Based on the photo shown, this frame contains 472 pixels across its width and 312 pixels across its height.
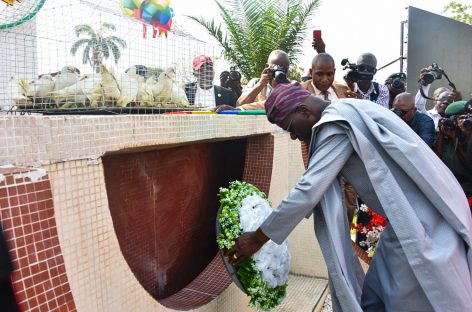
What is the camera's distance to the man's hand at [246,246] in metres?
2.21

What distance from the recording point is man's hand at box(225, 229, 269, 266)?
7.26 ft

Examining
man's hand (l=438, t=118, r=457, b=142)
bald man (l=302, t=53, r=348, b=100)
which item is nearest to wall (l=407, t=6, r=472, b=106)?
man's hand (l=438, t=118, r=457, b=142)

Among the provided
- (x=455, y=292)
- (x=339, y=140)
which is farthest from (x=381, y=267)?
(x=339, y=140)

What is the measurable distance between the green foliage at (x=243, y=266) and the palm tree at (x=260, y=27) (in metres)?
8.37

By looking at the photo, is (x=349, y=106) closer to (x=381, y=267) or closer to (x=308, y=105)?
(x=308, y=105)

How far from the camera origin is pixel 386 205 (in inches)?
71.3

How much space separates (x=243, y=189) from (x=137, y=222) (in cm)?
80

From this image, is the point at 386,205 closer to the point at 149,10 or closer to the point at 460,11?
the point at 149,10

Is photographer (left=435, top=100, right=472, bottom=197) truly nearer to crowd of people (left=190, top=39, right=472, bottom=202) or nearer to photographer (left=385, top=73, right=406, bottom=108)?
crowd of people (left=190, top=39, right=472, bottom=202)

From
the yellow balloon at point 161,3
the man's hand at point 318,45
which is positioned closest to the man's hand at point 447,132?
the man's hand at point 318,45

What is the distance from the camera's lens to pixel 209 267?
2.96 m

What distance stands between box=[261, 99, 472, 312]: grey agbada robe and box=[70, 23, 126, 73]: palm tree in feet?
4.35

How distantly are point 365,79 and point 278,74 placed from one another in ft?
3.31

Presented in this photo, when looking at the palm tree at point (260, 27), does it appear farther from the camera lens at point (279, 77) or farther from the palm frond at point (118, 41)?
the palm frond at point (118, 41)
